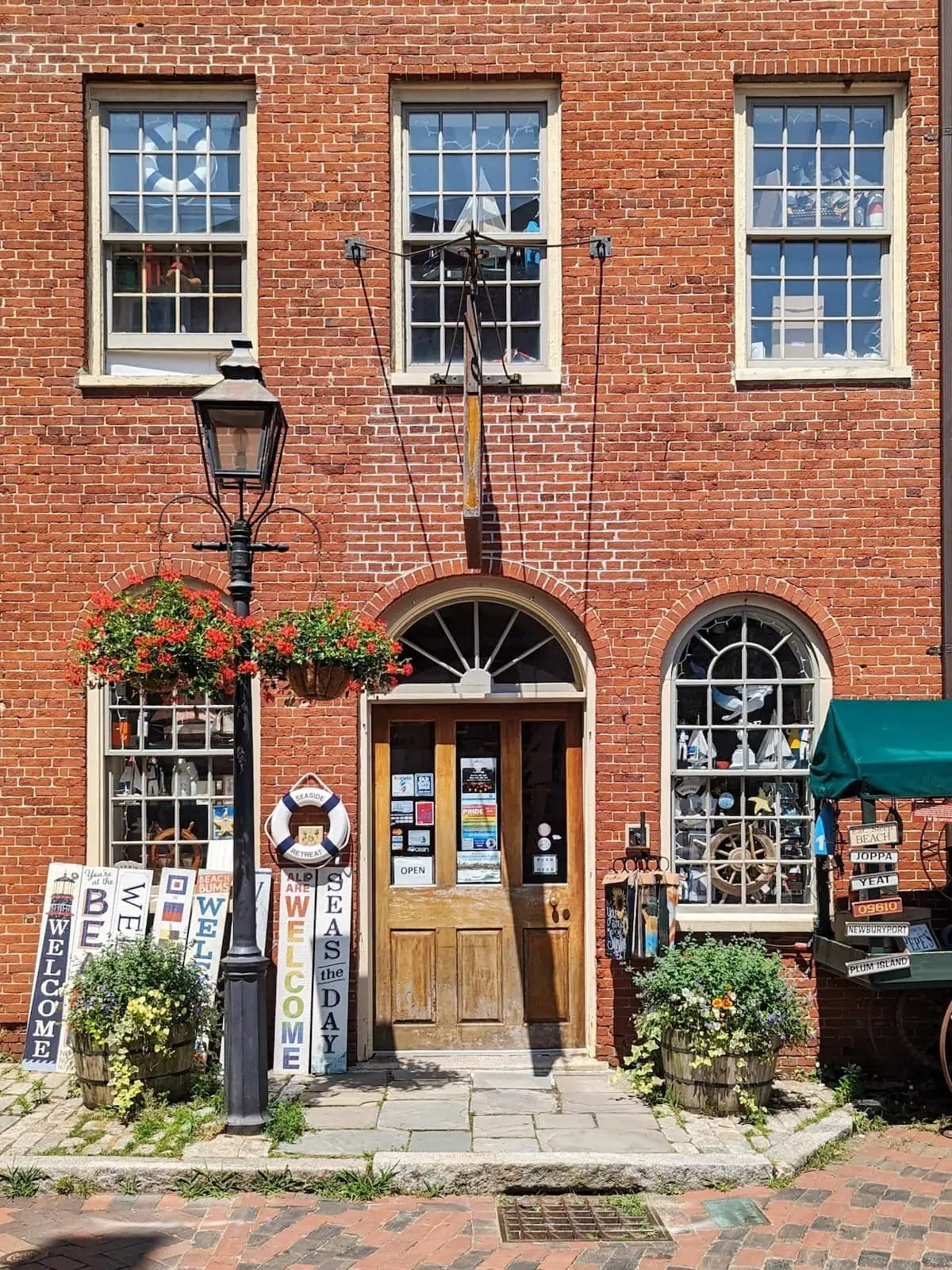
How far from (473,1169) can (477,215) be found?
20.2 feet

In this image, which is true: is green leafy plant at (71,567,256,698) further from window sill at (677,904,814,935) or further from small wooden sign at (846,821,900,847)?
small wooden sign at (846,821,900,847)

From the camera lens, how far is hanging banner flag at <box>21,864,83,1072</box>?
8125mm

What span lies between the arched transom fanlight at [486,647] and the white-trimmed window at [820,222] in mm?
2457

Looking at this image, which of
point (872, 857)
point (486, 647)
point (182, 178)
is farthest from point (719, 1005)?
point (182, 178)

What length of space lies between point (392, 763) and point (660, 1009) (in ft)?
8.33

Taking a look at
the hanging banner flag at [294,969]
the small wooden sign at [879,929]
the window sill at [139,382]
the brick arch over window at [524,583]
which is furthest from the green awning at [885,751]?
the window sill at [139,382]

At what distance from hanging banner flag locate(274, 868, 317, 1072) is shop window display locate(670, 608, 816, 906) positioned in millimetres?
2563

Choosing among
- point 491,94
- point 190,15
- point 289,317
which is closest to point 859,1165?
point 289,317

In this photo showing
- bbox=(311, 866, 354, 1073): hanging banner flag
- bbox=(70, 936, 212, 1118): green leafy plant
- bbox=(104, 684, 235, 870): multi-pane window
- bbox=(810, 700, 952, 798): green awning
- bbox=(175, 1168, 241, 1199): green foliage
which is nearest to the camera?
bbox=(175, 1168, 241, 1199): green foliage

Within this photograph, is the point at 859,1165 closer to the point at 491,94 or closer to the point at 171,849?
the point at 171,849

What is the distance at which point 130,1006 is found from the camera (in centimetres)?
711

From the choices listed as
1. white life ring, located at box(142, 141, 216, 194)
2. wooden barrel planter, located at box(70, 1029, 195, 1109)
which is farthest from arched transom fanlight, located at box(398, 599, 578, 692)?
white life ring, located at box(142, 141, 216, 194)

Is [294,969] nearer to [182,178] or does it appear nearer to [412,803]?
[412,803]

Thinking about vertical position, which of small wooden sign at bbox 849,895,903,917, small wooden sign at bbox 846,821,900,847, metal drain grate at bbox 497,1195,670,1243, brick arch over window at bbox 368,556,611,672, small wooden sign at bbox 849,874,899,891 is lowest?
metal drain grate at bbox 497,1195,670,1243
